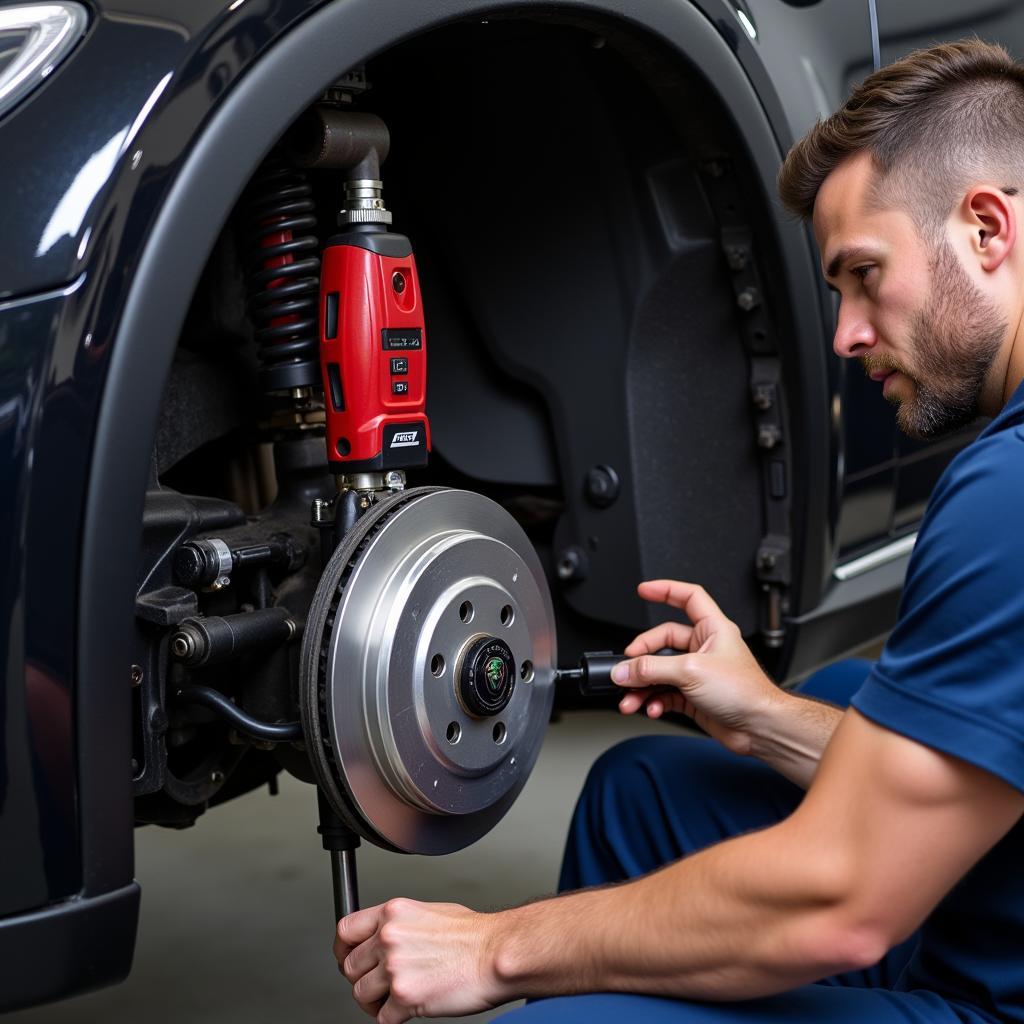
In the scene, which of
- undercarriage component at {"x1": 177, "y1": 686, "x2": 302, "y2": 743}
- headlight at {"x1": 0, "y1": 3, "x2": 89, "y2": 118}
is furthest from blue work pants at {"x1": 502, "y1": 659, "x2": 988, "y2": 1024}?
headlight at {"x1": 0, "y1": 3, "x2": 89, "y2": 118}

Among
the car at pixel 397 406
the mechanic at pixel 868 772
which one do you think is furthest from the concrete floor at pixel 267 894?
the mechanic at pixel 868 772

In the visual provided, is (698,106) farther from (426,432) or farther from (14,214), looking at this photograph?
(14,214)

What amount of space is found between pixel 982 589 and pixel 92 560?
549 mm

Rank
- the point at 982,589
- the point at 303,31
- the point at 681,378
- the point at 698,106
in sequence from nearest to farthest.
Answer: the point at 982,589 → the point at 303,31 → the point at 698,106 → the point at 681,378

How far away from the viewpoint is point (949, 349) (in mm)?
1037

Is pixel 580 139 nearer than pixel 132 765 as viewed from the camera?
No

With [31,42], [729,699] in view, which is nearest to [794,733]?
[729,699]

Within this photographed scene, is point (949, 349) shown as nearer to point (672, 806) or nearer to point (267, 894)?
point (672, 806)

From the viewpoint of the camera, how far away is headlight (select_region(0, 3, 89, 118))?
0.84 meters

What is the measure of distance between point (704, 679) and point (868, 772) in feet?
1.34

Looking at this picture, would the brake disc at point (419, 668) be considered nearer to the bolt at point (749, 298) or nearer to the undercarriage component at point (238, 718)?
the undercarriage component at point (238, 718)

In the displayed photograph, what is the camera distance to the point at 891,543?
1699mm

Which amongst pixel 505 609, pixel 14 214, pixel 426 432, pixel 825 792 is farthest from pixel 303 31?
pixel 825 792

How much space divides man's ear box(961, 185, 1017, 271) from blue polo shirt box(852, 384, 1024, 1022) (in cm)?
17
